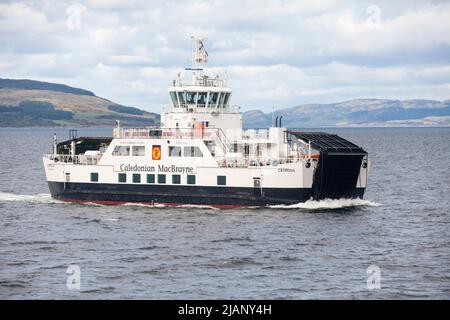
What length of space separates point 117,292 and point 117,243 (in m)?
10.4

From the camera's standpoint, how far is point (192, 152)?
179 feet

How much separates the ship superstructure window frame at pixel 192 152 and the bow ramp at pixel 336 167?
6.03 metres

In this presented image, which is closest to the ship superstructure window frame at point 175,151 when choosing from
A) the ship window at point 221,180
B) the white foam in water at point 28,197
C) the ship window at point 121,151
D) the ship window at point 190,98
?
the ship window at point 121,151

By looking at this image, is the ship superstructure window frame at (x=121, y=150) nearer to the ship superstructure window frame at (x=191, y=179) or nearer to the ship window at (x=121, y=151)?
the ship window at (x=121, y=151)

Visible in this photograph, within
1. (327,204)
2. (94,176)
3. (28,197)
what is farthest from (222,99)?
(28,197)

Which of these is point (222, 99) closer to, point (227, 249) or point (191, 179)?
point (191, 179)

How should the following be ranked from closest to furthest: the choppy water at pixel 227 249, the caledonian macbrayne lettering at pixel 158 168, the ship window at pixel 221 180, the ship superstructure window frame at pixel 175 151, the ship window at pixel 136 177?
the choppy water at pixel 227 249, the ship window at pixel 221 180, the caledonian macbrayne lettering at pixel 158 168, the ship superstructure window frame at pixel 175 151, the ship window at pixel 136 177

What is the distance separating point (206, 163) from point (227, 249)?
12343 millimetres

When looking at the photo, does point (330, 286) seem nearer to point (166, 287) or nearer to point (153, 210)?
point (166, 287)

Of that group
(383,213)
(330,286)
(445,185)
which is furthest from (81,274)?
(445,185)

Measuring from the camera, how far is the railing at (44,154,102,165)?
58250 millimetres

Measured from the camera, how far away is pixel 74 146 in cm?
6025

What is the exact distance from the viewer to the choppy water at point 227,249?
3416 cm

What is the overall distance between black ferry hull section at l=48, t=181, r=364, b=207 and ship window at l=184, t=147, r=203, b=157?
6.66 feet
